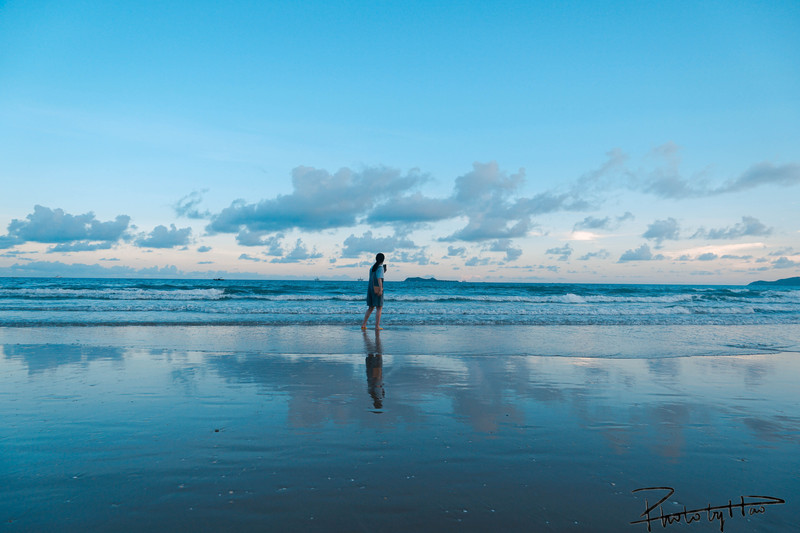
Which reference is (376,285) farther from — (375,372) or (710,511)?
(710,511)

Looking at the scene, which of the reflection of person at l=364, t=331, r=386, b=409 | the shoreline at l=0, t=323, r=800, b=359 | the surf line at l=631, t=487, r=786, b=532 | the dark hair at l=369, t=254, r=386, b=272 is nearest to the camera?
the surf line at l=631, t=487, r=786, b=532

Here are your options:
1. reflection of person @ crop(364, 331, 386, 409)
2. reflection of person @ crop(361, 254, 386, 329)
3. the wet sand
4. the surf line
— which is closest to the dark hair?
reflection of person @ crop(361, 254, 386, 329)

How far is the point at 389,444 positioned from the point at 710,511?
222cm

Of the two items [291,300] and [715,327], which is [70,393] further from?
[291,300]

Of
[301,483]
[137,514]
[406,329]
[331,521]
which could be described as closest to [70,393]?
[137,514]

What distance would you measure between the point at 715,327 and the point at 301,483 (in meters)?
17.2

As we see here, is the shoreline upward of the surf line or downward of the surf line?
downward

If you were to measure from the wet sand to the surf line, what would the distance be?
15 millimetres

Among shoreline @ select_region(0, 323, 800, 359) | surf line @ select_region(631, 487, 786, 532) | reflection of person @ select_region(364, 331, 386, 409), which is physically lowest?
shoreline @ select_region(0, 323, 800, 359)

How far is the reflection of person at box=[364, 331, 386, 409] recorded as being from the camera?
5461mm

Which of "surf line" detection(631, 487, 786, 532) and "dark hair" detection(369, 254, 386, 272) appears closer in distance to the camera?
"surf line" detection(631, 487, 786, 532)

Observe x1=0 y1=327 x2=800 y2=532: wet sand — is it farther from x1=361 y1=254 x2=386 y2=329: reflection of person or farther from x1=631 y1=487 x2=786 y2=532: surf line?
x1=361 y1=254 x2=386 y2=329: reflection of person

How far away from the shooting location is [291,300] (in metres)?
32.1

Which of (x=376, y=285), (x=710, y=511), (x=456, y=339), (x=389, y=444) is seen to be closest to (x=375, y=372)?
(x=389, y=444)
